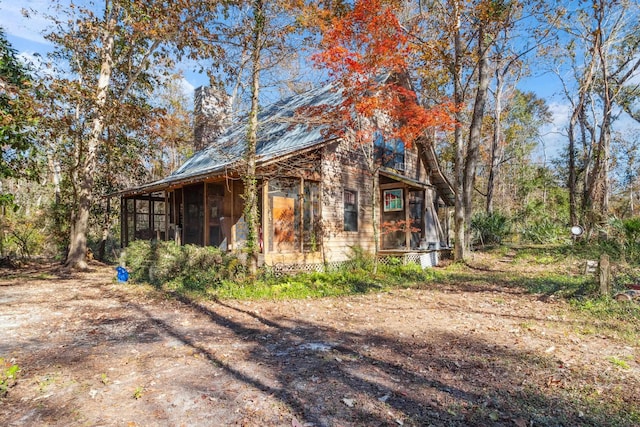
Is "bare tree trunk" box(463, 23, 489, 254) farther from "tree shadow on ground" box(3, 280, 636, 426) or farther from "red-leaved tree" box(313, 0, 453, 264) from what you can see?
"tree shadow on ground" box(3, 280, 636, 426)

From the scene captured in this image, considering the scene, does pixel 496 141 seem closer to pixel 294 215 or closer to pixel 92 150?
pixel 294 215

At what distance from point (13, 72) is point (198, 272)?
284 inches

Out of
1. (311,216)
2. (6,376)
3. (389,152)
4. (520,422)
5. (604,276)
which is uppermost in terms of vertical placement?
(389,152)

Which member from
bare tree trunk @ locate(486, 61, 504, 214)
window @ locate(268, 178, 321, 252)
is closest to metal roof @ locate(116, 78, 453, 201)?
window @ locate(268, 178, 321, 252)

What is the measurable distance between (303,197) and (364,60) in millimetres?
4602

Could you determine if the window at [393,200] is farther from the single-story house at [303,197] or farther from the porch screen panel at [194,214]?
the porch screen panel at [194,214]

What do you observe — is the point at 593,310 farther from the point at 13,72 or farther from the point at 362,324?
the point at 13,72

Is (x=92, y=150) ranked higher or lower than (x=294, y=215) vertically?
higher

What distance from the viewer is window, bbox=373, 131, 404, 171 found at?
1488cm

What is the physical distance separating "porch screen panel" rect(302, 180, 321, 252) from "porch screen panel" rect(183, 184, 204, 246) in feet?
13.8

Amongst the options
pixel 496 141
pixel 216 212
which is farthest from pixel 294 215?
pixel 496 141

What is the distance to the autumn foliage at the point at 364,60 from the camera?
36.6 ft

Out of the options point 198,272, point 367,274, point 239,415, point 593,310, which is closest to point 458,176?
point 367,274

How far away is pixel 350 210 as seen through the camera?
13695mm
